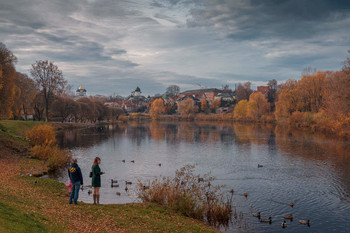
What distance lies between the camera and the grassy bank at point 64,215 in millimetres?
11453

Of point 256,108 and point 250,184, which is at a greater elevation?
point 256,108

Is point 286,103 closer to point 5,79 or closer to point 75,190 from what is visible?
point 5,79

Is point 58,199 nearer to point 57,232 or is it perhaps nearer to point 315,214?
point 57,232

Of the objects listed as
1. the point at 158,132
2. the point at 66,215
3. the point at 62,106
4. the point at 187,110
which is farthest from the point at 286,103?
the point at 66,215

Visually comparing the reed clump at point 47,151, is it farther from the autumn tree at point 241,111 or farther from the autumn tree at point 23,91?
the autumn tree at point 241,111

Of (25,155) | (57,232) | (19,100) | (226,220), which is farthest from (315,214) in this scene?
(19,100)

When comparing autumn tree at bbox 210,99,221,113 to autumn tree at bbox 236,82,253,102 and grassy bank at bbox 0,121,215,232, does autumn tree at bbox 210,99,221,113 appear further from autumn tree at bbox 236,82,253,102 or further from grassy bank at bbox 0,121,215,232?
grassy bank at bbox 0,121,215,232

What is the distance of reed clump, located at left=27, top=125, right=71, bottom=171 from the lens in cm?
2835

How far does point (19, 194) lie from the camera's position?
52.3 feet

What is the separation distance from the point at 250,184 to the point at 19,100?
176 ft

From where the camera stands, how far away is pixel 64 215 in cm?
1362

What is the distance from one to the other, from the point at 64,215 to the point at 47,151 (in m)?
20.5

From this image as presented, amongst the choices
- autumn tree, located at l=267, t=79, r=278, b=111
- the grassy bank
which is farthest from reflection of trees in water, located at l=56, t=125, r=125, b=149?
autumn tree, located at l=267, t=79, r=278, b=111

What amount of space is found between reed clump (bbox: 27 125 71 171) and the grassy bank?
25.1 feet
